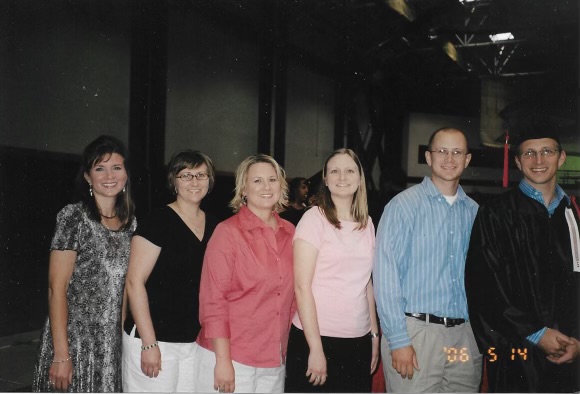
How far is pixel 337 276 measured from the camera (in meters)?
1.98

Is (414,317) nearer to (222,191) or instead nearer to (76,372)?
(222,191)

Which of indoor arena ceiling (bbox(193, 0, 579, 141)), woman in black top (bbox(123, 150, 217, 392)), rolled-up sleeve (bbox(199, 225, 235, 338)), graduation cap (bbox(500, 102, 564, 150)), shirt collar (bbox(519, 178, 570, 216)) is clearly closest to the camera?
rolled-up sleeve (bbox(199, 225, 235, 338))

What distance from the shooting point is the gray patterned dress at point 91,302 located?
6.51 feet

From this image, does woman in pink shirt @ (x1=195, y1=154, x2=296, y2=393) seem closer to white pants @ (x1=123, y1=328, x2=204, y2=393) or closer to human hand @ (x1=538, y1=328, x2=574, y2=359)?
white pants @ (x1=123, y1=328, x2=204, y2=393)

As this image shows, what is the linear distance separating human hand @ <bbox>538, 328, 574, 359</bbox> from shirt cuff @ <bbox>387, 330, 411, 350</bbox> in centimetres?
68

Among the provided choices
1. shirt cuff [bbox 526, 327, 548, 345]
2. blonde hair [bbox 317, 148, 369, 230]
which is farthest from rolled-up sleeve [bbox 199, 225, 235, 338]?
shirt cuff [bbox 526, 327, 548, 345]

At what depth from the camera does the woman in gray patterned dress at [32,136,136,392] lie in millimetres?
1980

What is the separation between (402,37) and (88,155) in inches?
69.9

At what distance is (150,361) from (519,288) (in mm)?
1702

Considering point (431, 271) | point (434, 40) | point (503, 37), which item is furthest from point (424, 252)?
point (503, 37)

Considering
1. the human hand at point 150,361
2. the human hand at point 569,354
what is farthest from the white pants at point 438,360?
the human hand at point 150,361

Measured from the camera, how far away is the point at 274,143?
2.41 metres

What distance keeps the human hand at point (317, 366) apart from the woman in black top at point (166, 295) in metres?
0.53

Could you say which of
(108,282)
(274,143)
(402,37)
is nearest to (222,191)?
(274,143)
